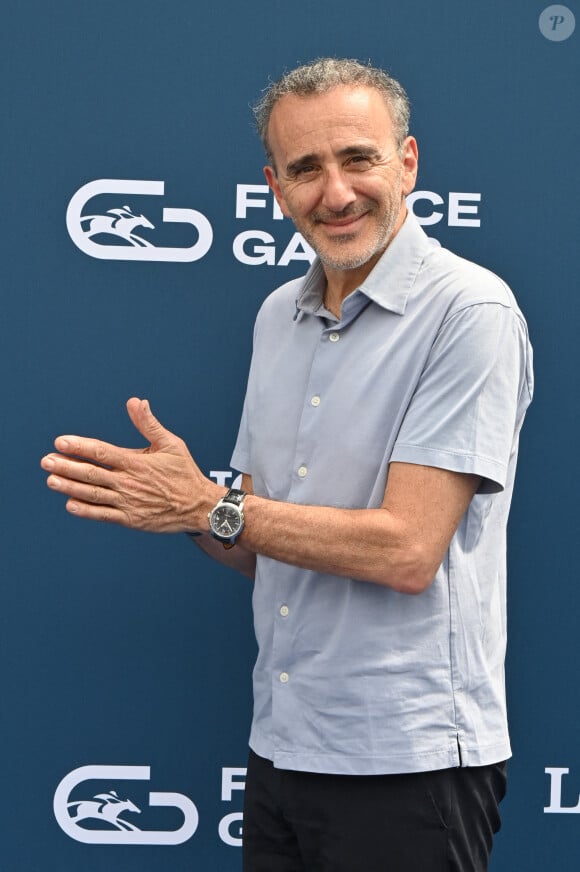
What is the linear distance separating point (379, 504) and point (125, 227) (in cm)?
101

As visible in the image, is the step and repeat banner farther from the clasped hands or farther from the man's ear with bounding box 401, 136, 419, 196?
the clasped hands

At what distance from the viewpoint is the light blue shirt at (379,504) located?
1.43 m

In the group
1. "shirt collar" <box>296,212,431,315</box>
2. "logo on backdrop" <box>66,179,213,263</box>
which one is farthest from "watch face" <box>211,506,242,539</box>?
"logo on backdrop" <box>66,179,213,263</box>

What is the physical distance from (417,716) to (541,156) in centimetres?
127

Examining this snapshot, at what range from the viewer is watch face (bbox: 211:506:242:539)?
4.75 feet

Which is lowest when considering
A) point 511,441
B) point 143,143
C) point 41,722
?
point 41,722

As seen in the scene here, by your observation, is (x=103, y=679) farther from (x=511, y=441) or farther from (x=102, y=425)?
(x=511, y=441)

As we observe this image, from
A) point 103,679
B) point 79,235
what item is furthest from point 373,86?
point 103,679

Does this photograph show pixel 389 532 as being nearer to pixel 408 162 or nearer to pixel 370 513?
pixel 370 513

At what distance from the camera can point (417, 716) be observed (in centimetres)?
144

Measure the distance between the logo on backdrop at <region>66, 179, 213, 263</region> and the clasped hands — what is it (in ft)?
2.63

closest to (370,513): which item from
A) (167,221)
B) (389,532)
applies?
(389,532)

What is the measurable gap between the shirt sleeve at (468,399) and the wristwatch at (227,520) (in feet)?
0.75

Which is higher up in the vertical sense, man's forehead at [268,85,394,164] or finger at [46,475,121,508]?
man's forehead at [268,85,394,164]
